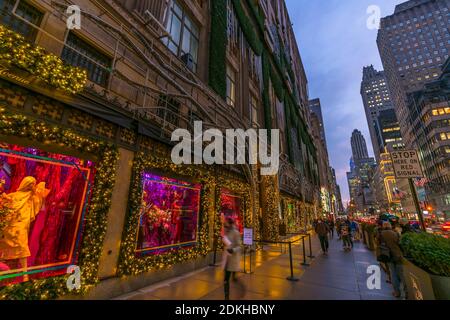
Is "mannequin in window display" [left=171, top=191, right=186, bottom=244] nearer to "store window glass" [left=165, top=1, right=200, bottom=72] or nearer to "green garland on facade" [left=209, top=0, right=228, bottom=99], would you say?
"store window glass" [left=165, top=1, right=200, bottom=72]

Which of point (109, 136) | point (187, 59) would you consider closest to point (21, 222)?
point (109, 136)

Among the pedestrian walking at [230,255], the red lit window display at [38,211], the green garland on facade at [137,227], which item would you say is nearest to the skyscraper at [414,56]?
A: the green garland on facade at [137,227]

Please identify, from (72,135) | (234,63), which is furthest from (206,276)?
(234,63)

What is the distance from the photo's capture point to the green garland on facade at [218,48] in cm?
1304

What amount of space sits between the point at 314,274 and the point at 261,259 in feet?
10.7

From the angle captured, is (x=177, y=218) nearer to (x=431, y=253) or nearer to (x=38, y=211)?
(x=38, y=211)

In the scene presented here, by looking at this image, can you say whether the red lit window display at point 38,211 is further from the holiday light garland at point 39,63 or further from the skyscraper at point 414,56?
the skyscraper at point 414,56

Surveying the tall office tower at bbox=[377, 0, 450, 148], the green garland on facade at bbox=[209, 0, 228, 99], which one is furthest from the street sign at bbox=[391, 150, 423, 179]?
the tall office tower at bbox=[377, 0, 450, 148]

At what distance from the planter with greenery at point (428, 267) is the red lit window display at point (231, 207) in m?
7.74

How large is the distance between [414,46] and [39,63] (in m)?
161

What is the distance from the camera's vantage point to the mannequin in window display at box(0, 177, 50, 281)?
4.25m

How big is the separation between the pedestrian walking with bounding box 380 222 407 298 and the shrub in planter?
0.76 m
